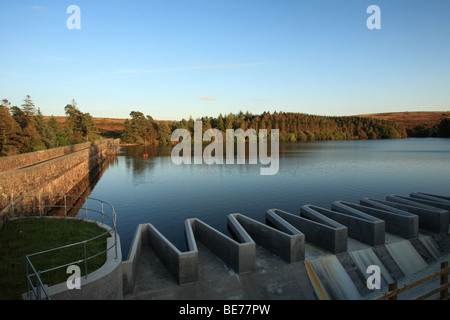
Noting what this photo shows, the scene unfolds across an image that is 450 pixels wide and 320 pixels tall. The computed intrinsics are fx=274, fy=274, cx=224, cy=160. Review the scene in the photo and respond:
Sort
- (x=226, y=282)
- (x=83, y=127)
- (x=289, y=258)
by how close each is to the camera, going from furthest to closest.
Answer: (x=83, y=127) → (x=289, y=258) → (x=226, y=282)

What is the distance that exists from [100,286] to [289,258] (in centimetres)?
881

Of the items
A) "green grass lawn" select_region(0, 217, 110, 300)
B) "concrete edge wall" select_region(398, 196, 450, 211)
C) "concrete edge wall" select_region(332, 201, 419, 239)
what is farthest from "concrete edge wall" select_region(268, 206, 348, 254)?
"green grass lawn" select_region(0, 217, 110, 300)

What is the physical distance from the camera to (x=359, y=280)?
14336 mm

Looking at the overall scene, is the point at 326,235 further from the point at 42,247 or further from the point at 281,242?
the point at 42,247

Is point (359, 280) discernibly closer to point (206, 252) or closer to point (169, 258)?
point (206, 252)

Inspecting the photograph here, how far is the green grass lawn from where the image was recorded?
9047 millimetres

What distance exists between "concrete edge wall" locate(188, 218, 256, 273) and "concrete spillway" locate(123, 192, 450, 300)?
0.05m

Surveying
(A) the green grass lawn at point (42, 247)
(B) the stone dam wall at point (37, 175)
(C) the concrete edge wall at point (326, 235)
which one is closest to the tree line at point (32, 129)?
(B) the stone dam wall at point (37, 175)

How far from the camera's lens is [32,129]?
59.9 meters

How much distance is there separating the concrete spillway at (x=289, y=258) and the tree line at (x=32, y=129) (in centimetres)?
5020

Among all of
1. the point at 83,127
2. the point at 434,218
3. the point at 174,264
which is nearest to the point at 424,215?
the point at 434,218

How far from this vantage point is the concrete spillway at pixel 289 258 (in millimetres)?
11930

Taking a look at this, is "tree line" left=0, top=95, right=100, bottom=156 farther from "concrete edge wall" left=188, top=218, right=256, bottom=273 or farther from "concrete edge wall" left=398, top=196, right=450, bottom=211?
"concrete edge wall" left=398, top=196, right=450, bottom=211
